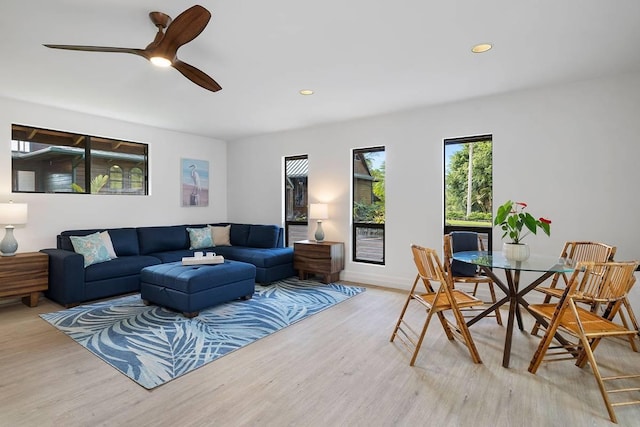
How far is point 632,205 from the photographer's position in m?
3.39

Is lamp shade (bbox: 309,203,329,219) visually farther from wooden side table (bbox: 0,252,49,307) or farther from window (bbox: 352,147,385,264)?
wooden side table (bbox: 0,252,49,307)

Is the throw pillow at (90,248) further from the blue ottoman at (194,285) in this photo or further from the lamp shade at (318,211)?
the lamp shade at (318,211)

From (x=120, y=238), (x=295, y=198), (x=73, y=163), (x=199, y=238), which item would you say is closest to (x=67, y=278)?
(x=120, y=238)

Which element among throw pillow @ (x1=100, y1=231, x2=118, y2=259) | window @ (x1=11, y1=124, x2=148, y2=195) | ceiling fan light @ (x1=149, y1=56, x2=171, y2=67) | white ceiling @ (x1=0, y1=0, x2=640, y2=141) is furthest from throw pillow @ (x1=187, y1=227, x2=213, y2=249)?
ceiling fan light @ (x1=149, y1=56, x2=171, y2=67)

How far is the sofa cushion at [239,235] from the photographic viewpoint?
598cm

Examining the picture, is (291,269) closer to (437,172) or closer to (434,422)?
(437,172)

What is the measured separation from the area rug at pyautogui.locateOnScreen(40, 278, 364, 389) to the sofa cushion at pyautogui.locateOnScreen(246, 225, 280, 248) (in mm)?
1253

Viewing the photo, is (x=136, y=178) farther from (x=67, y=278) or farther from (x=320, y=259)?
(x=320, y=259)

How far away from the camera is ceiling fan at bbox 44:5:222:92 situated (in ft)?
6.56

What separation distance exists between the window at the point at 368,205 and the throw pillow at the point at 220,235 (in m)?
2.40

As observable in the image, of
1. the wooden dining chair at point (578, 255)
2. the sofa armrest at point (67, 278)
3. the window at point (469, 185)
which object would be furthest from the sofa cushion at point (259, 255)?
the wooden dining chair at point (578, 255)

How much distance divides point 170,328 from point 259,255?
1.95 m

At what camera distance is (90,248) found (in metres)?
4.23

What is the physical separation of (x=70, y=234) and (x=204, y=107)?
8.17 feet
